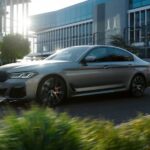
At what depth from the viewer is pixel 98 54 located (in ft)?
38.5

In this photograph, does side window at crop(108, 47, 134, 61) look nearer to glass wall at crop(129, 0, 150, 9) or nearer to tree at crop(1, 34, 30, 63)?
tree at crop(1, 34, 30, 63)

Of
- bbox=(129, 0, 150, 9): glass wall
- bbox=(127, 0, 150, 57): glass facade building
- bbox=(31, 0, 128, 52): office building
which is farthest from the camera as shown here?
bbox=(31, 0, 128, 52): office building

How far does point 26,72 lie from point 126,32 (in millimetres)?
73343

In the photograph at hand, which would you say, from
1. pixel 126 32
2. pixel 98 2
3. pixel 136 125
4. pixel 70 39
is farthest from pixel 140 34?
pixel 136 125

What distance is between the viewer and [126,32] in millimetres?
82625

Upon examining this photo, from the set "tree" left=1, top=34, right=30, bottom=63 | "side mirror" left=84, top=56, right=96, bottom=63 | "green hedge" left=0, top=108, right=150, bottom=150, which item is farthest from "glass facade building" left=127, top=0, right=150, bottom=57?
"green hedge" left=0, top=108, right=150, bottom=150

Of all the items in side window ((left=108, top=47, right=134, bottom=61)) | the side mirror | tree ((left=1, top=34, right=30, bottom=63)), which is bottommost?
the side mirror

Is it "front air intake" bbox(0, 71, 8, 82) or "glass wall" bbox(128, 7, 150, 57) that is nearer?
"front air intake" bbox(0, 71, 8, 82)

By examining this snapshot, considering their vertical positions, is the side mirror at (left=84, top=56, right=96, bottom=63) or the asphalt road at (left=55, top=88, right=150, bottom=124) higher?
the side mirror at (left=84, top=56, right=96, bottom=63)

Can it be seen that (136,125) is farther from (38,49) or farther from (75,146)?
(38,49)

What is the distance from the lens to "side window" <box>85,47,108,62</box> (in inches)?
454

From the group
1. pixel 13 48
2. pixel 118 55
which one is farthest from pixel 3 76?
pixel 13 48

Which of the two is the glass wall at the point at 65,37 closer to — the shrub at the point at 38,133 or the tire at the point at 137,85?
the tire at the point at 137,85

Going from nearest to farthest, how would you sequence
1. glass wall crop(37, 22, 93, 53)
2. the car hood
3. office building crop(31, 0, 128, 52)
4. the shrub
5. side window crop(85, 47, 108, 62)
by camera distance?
the shrub, the car hood, side window crop(85, 47, 108, 62), office building crop(31, 0, 128, 52), glass wall crop(37, 22, 93, 53)
